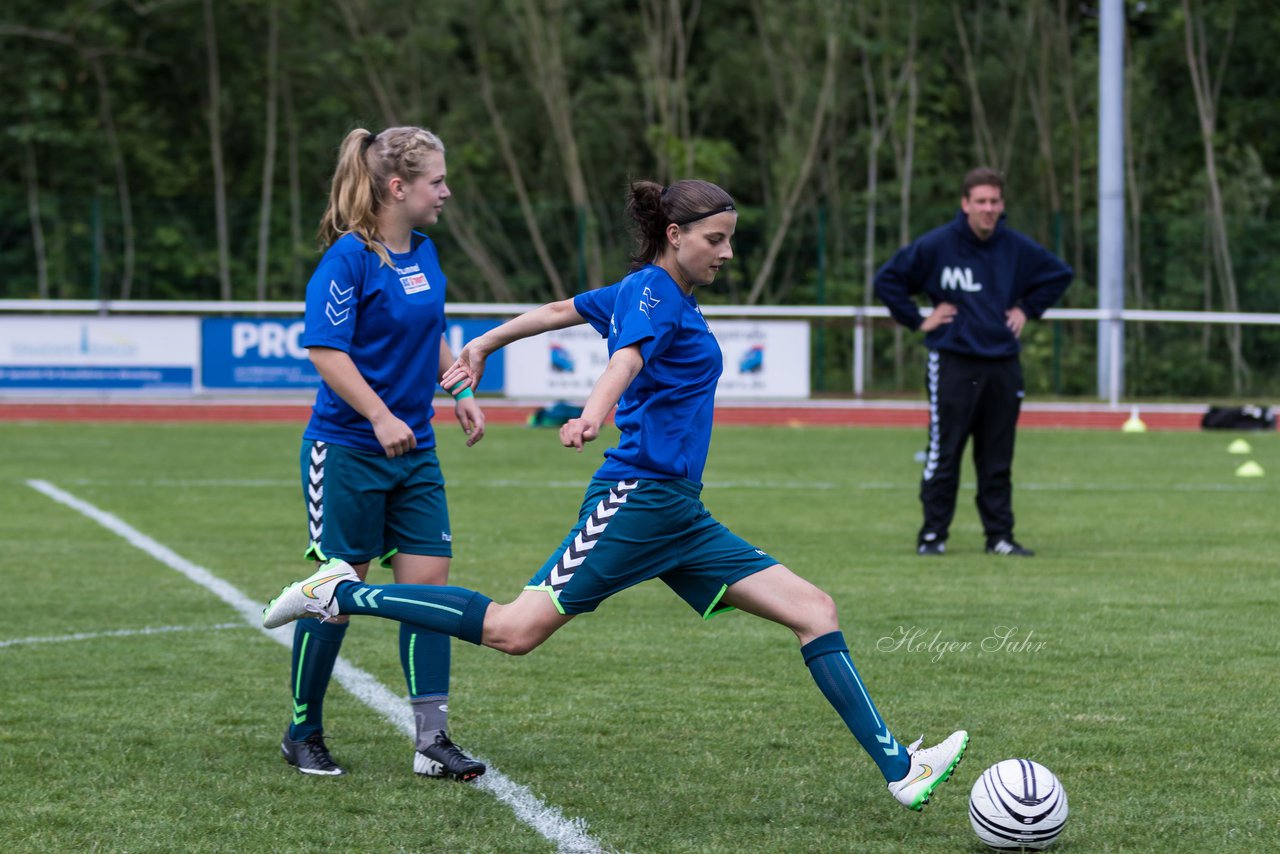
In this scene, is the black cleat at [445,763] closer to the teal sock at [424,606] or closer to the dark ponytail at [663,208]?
the teal sock at [424,606]

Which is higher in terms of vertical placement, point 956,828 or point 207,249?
point 207,249

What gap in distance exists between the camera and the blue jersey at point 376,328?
477 cm

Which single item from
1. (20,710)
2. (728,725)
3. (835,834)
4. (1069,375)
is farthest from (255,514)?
(1069,375)

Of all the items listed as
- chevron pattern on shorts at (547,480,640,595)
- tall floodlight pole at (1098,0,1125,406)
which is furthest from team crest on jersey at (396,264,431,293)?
tall floodlight pole at (1098,0,1125,406)

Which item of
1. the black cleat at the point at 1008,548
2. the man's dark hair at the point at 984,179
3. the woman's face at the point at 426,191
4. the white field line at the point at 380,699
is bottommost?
the white field line at the point at 380,699

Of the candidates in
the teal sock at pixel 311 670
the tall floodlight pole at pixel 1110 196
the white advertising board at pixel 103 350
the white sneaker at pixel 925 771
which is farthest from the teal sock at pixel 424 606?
the tall floodlight pole at pixel 1110 196

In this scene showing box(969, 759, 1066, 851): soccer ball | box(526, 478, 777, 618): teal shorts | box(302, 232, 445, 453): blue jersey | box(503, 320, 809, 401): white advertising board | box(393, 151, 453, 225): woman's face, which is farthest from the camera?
box(503, 320, 809, 401): white advertising board

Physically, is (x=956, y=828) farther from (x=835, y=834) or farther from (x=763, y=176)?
(x=763, y=176)

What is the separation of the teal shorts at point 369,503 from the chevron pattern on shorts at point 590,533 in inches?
26.6

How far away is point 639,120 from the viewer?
35594mm

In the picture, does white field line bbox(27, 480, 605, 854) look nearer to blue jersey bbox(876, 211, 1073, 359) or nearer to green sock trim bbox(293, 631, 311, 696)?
green sock trim bbox(293, 631, 311, 696)

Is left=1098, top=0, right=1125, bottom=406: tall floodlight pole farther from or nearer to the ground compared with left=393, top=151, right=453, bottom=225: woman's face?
farther from the ground

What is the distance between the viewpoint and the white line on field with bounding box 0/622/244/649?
22.8ft

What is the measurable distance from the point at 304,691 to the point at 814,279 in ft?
74.9
